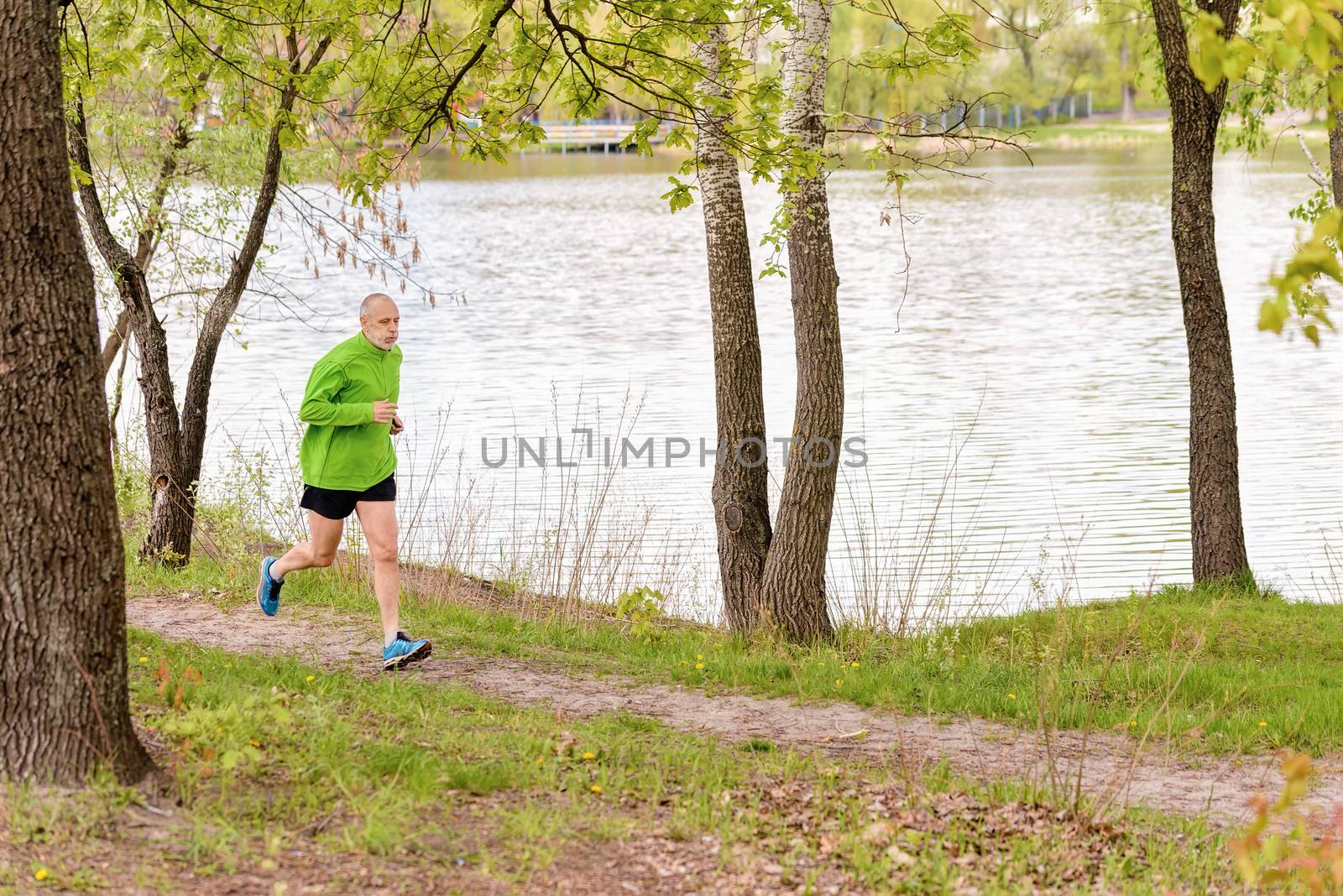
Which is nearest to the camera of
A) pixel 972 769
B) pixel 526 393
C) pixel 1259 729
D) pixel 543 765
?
pixel 543 765

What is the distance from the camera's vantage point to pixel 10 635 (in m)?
4.69

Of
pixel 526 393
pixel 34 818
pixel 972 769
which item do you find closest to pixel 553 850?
pixel 34 818

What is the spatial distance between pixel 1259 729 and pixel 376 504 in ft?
15.2

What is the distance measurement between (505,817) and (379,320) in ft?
9.86

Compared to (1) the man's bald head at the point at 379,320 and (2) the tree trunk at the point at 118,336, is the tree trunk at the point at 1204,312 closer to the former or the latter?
(1) the man's bald head at the point at 379,320

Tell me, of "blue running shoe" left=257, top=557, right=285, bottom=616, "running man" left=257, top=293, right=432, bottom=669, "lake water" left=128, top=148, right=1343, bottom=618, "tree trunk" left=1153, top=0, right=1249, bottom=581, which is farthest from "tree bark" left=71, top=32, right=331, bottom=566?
"tree trunk" left=1153, top=0, right=1249, bottom=581

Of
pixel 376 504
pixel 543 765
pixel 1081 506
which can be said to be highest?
pixel 376 504

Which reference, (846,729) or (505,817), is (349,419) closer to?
(505,817)

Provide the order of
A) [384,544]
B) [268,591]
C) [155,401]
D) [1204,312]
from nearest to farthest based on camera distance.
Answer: [384,544] → [268,591] → [1204,312] → [155,401]

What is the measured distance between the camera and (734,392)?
927cm

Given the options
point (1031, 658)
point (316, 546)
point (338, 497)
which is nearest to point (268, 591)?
point (316, 546)

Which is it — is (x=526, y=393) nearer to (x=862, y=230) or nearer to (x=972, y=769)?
(x=972, y=769)

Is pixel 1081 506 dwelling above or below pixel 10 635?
below

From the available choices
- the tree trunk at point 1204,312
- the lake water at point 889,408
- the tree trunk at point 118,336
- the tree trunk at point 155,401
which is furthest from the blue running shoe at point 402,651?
the tree trunk at point 118,336
